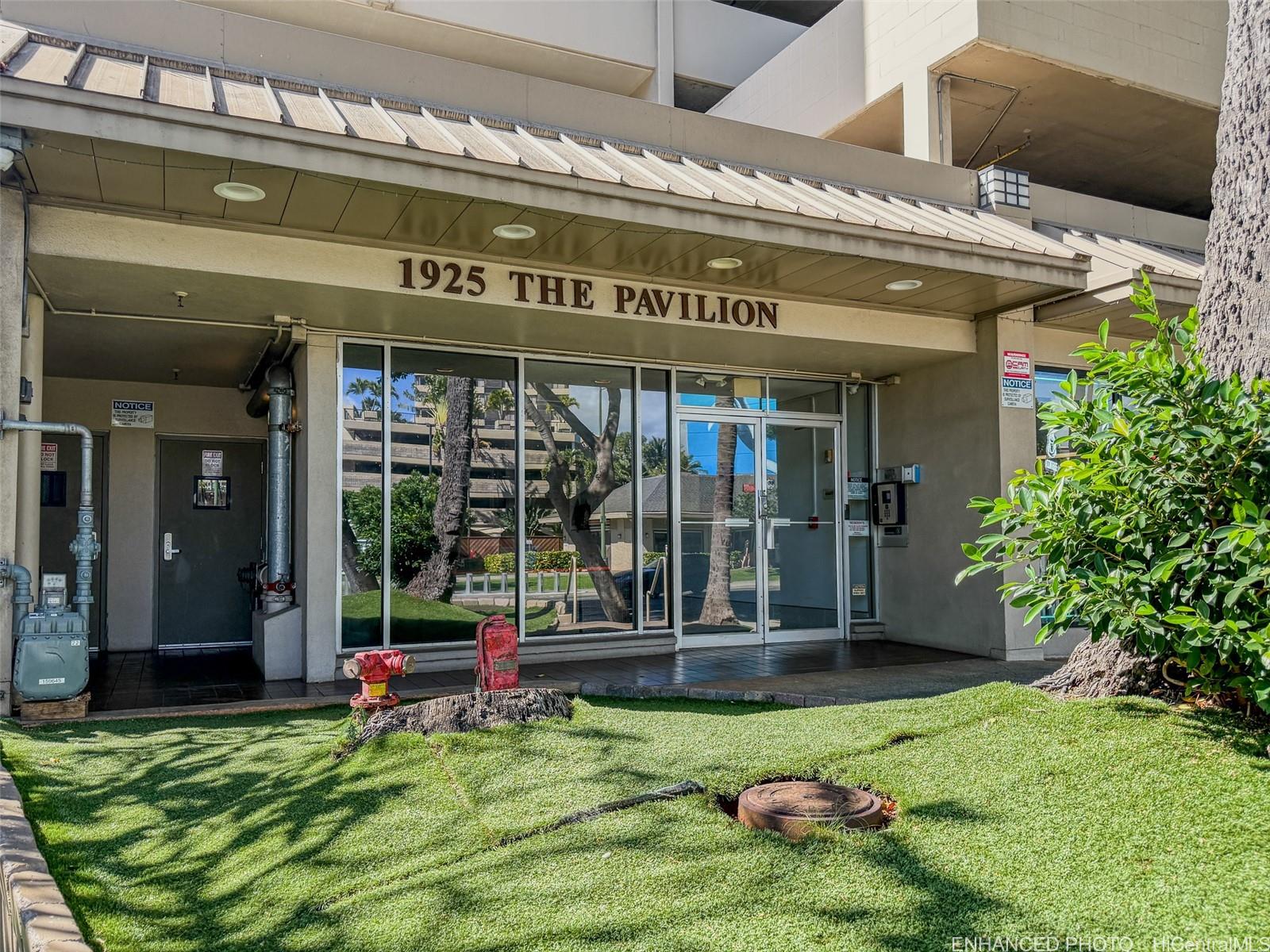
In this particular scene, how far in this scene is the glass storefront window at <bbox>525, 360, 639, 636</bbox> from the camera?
8.63 m

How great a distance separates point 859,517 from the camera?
10.4 m

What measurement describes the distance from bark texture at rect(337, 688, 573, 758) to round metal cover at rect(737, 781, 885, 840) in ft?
4.76

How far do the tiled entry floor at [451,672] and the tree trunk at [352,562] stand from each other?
81cm

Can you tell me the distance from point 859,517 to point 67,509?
855cm

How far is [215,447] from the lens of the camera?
10.4m

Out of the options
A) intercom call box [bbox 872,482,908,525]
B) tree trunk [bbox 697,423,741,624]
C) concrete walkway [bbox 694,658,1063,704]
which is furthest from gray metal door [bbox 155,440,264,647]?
intercom call box [bbox 872,482,908,525]

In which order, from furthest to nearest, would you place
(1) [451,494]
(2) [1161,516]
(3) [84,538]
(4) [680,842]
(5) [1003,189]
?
(5) [1003,189]
(1) [451,494]
(3) [84,538]
(2) [1161,516]
(4) [680,842]

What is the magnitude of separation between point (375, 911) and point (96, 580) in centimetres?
841

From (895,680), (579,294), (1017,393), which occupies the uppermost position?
(579,294)

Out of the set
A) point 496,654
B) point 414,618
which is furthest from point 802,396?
point 496,654

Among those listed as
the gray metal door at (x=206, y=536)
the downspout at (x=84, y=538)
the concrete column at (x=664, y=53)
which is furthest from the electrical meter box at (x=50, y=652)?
the concrete column at (x=664, y=53)

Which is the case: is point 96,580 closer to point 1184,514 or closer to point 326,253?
point 326,253

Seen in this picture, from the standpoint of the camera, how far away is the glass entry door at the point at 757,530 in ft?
31.0

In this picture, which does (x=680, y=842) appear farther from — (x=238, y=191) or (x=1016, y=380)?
(x=1016, y=380)
